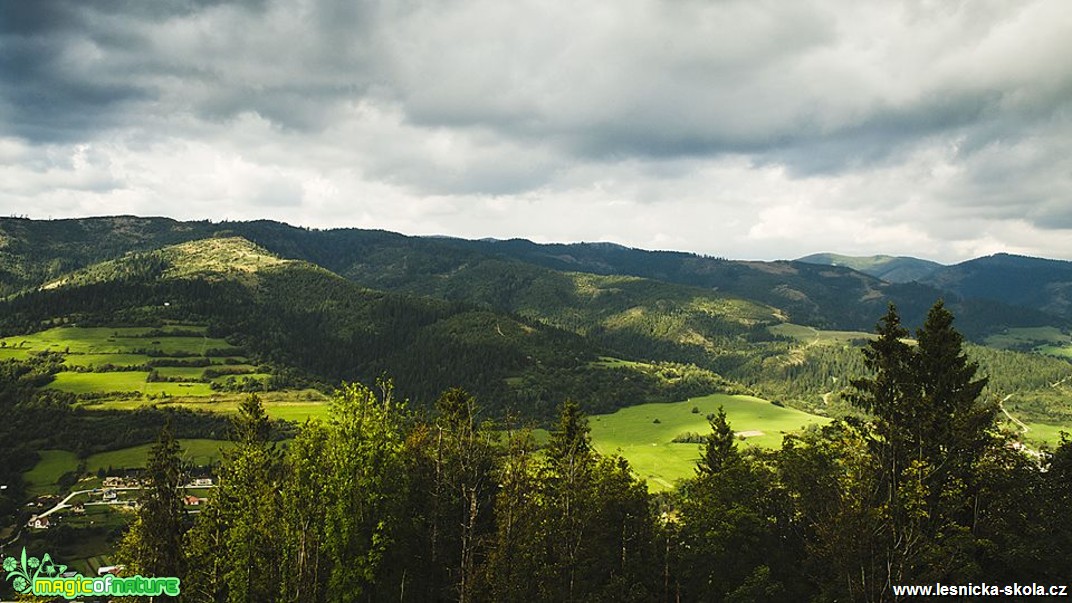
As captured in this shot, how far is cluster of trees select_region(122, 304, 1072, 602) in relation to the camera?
35.8m

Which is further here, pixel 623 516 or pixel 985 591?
pixel 623 516

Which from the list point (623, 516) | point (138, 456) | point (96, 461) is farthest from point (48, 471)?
point (623, 516)

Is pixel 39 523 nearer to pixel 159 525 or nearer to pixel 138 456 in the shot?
pixel 138 456

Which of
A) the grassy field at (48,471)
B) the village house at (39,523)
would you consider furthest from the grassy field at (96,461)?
the village house at (39,523)

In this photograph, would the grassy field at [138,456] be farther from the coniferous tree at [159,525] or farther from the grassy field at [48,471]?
the coniferous tree at [159,525]

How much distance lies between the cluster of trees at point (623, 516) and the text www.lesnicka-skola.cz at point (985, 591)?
916mm

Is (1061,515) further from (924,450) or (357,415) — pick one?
(357,415)

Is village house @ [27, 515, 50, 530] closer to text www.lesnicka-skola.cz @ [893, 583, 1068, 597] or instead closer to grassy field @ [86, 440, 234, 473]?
grassy field @ [86, 440, 234, 473]

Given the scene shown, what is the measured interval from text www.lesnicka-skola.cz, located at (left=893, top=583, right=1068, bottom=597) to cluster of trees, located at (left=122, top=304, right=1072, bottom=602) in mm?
916

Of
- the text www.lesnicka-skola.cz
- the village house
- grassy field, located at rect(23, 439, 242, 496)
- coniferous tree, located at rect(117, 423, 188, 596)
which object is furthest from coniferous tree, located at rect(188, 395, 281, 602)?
grassy field, located at rect(23, 439, 242, 496)

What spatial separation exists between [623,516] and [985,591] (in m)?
25.6

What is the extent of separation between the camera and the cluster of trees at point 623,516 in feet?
117

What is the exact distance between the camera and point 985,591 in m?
32.8

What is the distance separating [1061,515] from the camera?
3541 centimetres
